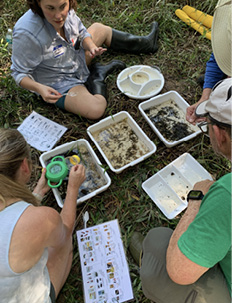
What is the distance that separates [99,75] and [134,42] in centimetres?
54

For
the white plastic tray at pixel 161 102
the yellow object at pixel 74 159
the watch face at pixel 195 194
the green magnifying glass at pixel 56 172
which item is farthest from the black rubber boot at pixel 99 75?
the watch face at pixel 195 194

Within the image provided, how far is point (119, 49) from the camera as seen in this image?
2.56 metres

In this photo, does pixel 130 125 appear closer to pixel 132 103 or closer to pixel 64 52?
pixel 132 103

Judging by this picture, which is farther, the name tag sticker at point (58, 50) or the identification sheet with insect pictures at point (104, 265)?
the name tag sticker at point (58, 50)

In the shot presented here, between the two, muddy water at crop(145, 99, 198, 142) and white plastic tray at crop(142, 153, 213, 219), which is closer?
white plastic tray at crop(142, 153, 213, 219)

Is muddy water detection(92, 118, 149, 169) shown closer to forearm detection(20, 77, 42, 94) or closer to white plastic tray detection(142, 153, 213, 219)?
white plastic tray detection(142, 153, 213, 219)

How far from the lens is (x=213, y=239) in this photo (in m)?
0.84

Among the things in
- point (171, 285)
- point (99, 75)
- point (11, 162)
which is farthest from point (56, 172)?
point (99, 75)

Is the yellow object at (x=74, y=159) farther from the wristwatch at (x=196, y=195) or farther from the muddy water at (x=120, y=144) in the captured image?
the wristwatch at (x=196, y=195)

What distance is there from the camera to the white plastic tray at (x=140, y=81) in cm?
229

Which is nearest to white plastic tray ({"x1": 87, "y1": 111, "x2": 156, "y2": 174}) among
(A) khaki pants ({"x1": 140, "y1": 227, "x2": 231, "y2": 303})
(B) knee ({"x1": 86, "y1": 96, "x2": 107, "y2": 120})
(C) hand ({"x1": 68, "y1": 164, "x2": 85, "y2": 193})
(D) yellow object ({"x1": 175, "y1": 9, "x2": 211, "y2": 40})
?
(B) knee ({"x1": 86, "y1": 96, "x2": 107, "y2": 120})

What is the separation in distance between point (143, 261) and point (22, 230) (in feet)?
2.21

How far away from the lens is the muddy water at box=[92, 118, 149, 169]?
199 cm

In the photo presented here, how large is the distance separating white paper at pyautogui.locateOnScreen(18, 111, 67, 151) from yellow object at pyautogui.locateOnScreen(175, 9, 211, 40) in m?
1.88
